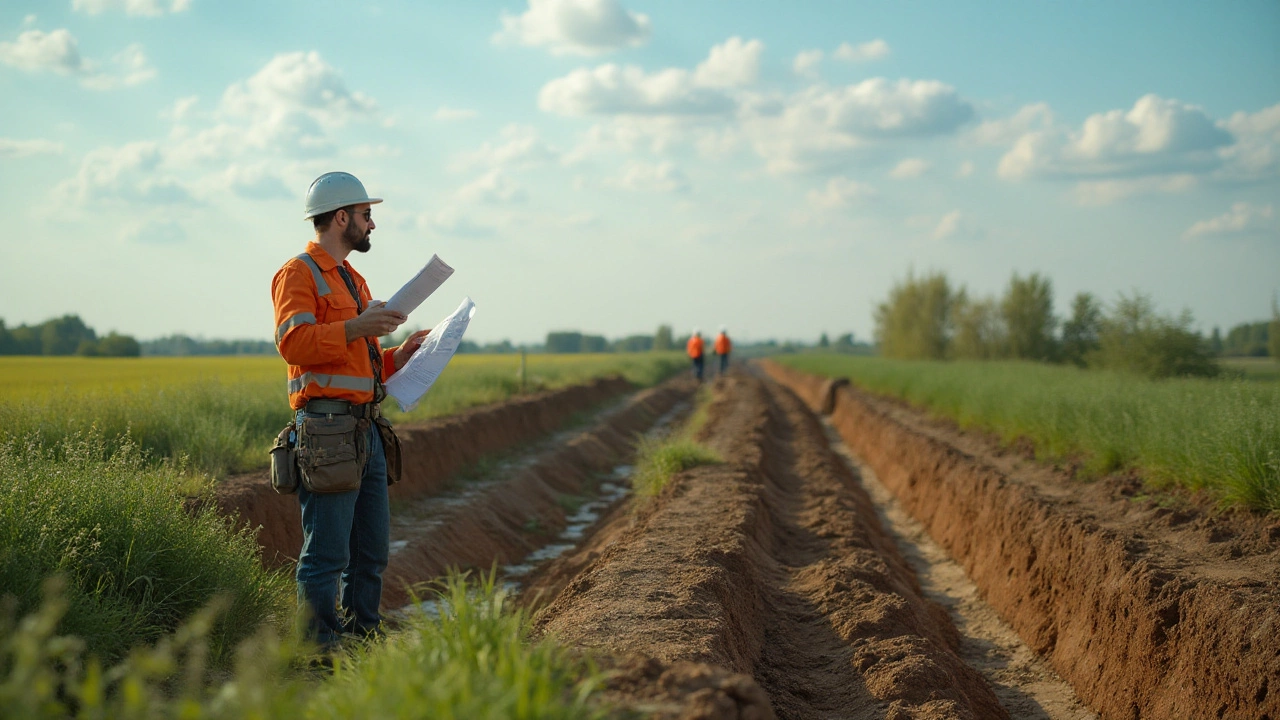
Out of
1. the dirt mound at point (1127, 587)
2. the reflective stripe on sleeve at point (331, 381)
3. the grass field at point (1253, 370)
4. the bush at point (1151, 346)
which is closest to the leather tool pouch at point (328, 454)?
the reflective stripe on sleeve at point (331, 381)

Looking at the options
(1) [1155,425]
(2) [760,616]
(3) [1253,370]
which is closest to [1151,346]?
(3) [1253,370]

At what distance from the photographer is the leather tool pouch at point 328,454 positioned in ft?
12.5

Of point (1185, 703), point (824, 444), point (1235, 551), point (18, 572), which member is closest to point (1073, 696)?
point (1185, 703)

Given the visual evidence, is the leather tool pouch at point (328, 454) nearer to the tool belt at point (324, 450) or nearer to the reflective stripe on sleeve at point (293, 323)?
the tool belt at point (324, 450)

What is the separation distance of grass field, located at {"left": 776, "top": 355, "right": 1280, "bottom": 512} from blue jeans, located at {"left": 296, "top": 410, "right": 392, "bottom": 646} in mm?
5724

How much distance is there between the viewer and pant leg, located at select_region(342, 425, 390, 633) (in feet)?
13.9

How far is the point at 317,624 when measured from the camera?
12.9ft

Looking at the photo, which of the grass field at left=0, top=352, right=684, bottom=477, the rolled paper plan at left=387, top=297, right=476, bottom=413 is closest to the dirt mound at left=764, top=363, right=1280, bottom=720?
the rolled paper plan at left=387, top=297, right=476, bottom=413

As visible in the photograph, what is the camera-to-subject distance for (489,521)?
9.20 m

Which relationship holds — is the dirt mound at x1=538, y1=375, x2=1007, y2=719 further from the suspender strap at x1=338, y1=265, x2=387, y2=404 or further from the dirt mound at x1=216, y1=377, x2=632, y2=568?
the dirt mound at x1=216, y1=377, x2=632, y2=568

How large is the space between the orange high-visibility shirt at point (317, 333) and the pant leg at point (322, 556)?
0.45 m

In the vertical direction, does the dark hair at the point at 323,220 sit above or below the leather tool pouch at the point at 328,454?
above

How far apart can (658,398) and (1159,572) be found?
21896mm

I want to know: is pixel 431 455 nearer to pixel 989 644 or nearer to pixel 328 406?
pixel 989 644
